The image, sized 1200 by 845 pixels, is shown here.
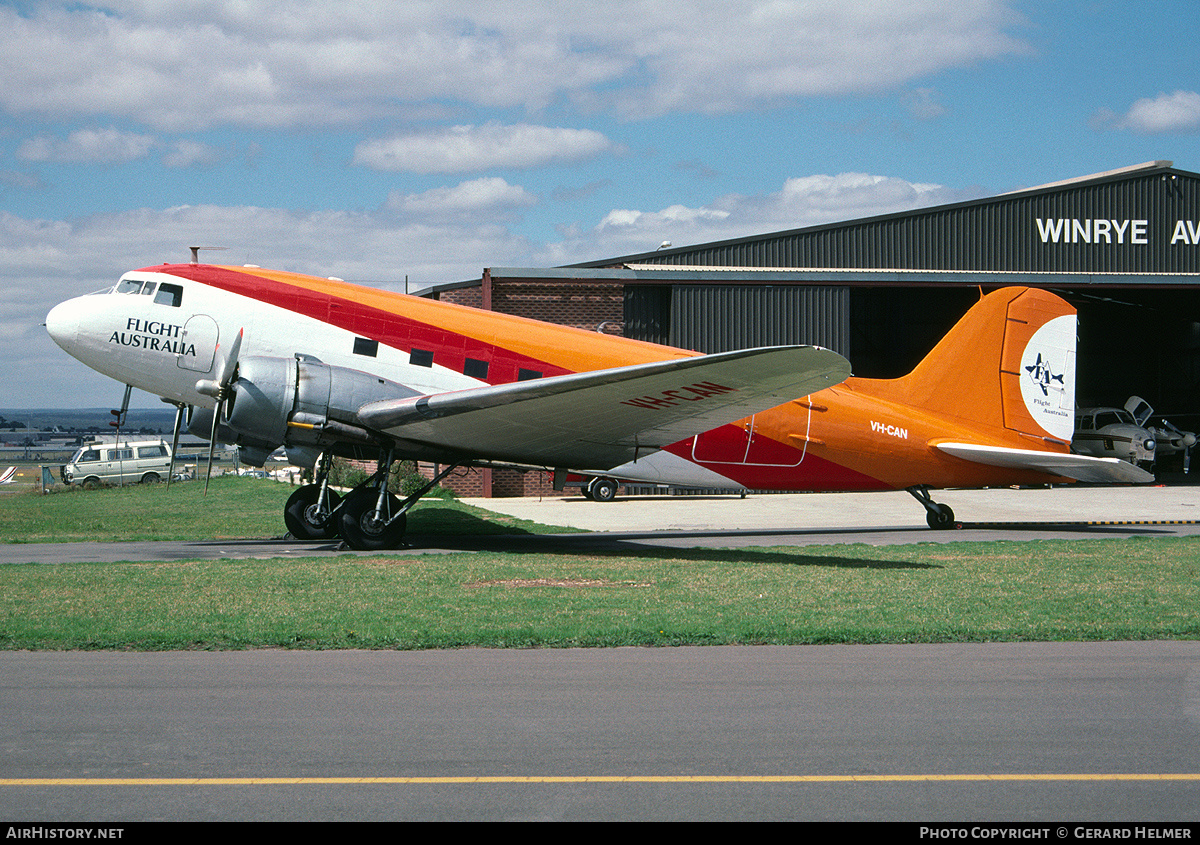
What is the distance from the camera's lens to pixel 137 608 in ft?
33.4

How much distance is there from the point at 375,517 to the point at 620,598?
251 inches

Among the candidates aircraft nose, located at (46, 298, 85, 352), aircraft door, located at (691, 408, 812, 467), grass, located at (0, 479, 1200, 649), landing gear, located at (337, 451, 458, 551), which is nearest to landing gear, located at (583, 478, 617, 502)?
aircraft door, located at (691, 408, 812, 467)

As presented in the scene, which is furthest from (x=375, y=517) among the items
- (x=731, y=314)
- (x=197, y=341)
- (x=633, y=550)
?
(x=731, y=314)

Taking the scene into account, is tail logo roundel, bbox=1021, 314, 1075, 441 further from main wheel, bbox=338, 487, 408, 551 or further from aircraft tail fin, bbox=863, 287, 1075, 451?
main wheel, bbox=338, 487, 408, 551

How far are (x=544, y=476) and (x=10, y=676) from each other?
84.8ft

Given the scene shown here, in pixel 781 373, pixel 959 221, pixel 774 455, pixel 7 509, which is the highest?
pixel 959 221

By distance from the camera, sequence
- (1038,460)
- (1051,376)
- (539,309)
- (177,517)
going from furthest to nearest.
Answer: (539,309) → (177,517) → (1051,376) → (1038,460)

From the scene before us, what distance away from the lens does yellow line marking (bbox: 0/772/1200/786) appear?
516 centimetres

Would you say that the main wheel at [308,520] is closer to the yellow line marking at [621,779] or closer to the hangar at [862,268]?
the yellow line marking at [621,779]

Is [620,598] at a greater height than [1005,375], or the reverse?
[1005,375]

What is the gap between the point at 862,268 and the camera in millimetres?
35812

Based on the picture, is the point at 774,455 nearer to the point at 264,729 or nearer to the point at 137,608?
the point at 137,608

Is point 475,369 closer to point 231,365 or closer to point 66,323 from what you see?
point 231,365

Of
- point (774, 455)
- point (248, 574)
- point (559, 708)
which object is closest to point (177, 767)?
point (559, 708)
